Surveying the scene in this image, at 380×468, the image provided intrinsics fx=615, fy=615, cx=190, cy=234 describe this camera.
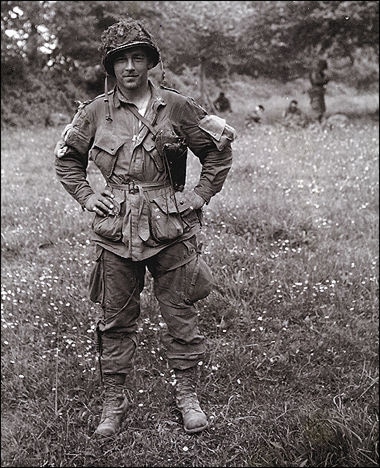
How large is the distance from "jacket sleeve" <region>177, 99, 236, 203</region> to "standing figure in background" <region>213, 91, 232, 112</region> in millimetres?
7485

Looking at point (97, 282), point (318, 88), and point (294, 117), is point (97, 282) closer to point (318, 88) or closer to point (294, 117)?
point (294, 117)

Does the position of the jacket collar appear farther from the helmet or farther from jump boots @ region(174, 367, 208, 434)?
jump boots @ region(174, 367, 208, 434)

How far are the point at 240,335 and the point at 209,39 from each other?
721 cm

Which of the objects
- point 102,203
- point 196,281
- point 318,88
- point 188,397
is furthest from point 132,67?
point 318,88

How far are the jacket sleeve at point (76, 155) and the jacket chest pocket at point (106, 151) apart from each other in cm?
9

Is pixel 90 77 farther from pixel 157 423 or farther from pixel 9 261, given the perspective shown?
pixel 157 423

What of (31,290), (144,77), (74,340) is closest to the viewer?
(144,77)

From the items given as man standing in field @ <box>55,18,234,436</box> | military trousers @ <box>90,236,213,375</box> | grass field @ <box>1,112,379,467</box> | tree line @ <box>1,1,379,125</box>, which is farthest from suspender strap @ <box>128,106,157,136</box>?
tree line @ <box>1,1,379,125</box>

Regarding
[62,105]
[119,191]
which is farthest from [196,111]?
[62,105]

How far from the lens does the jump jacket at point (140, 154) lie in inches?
136

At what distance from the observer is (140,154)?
3.46 meters

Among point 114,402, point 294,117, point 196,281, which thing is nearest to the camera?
point 196,281

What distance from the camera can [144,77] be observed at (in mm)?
3398

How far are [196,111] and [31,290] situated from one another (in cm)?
307
